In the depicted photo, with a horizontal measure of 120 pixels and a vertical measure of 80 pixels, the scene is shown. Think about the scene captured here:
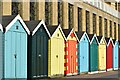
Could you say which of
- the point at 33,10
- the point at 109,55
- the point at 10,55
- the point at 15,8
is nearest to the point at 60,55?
the point at 15,8

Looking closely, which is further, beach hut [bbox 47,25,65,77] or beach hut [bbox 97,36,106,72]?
beach hut [bbox 97,36,106,72]

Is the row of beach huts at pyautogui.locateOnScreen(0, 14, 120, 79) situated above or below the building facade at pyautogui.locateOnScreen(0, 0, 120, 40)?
below

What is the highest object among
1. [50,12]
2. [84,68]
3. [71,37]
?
[50,12]

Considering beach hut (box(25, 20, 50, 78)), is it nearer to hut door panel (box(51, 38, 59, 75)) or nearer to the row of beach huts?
the row of beach huts

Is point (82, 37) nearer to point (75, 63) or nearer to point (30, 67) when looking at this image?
point (75, 63)

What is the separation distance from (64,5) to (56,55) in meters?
12.5

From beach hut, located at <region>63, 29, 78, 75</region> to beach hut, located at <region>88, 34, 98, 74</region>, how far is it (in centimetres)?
294

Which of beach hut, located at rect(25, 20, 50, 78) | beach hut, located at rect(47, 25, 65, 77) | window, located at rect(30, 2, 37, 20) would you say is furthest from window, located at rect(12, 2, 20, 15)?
beach hut, located at rect(25, 20, 50, 78)

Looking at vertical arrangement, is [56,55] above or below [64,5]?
below

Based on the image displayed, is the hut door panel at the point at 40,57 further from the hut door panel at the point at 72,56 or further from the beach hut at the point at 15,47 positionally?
the hut door panel at the point at 72,56

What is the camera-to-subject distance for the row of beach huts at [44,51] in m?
19.8

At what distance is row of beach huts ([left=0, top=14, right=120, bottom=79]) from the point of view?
64.9ft

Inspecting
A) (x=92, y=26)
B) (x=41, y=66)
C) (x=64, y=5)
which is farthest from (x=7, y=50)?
(x=92, y=26)

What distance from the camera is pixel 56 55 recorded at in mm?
25078
